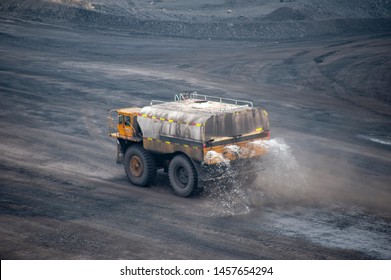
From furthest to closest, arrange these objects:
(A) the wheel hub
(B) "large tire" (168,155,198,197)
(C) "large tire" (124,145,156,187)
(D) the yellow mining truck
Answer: (C) "large tire" (124,145,156,187), (A) the wheel hub, (B) "large tire" (168,155,198,197), (D) the yellow mining truck

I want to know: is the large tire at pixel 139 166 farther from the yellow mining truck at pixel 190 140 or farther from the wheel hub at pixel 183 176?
the wheel hub at pixel 183 176

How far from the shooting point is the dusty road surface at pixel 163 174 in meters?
14.8

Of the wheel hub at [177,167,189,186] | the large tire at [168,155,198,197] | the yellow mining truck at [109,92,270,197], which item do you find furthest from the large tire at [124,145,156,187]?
the wheel hub at [177,167,189,186]

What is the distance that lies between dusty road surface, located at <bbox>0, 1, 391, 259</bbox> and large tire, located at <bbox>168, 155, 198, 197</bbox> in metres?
0.36

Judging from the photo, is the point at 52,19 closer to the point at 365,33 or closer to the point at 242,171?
the point at 365,33

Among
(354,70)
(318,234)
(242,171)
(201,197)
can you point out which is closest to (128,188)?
(201,197)

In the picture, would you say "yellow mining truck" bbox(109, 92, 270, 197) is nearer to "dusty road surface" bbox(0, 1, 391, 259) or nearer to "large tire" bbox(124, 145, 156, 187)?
"large tire" bbox(124, 145, 156, 187)

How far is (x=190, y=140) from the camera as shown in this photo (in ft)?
56.5

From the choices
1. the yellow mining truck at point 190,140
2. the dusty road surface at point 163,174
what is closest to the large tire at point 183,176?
the yellow mining truck at point 190,140

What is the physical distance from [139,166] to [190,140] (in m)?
2.65

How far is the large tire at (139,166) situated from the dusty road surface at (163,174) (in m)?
0.30

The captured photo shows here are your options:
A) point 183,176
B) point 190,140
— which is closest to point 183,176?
point 183,176

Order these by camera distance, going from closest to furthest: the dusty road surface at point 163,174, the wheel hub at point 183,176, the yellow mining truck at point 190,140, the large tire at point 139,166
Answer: the dusty road surface at point 163,174 < the yellow mining truck at point 190,140 < the wheel hub at point 183,176 < the large tire at point 139,166

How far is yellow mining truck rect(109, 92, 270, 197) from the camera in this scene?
1711 centimetres
